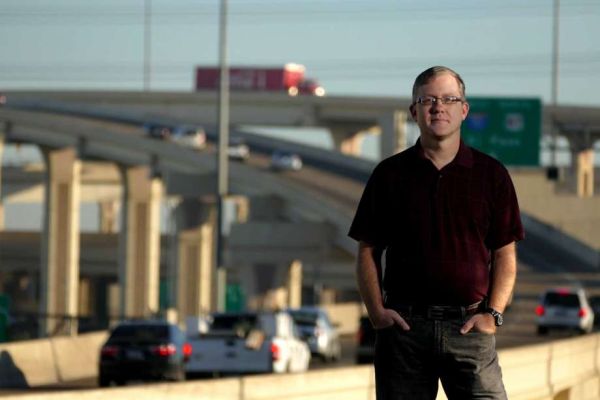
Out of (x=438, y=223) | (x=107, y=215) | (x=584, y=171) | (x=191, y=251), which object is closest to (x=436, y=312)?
(x=438, y=223)

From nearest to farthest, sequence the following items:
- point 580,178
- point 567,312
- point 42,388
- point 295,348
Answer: point 42,388 < point 295,348 < point 567,312 < point 580,178

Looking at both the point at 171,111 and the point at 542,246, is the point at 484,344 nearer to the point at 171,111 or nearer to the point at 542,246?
the point at 542,246

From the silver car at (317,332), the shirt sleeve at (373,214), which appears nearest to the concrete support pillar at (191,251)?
the silver car at (317,332)

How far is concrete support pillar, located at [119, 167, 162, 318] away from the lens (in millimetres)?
94438

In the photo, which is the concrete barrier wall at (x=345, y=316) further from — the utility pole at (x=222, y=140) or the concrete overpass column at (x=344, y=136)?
the concrete overpass column at (x=344, y=136)

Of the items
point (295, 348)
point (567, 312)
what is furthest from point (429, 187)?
point (567, 312)

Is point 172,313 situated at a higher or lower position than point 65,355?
lower

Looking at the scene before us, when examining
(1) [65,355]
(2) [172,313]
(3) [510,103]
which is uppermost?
(3) [510,103]

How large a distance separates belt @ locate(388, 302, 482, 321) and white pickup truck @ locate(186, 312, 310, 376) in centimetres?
2482

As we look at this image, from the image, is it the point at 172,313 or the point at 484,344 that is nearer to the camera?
the point at 484,344

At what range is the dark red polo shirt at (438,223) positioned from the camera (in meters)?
7.41

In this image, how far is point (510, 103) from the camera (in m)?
70.2

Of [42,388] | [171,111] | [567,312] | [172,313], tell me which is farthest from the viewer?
[171,111]

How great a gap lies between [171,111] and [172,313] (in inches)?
1878
